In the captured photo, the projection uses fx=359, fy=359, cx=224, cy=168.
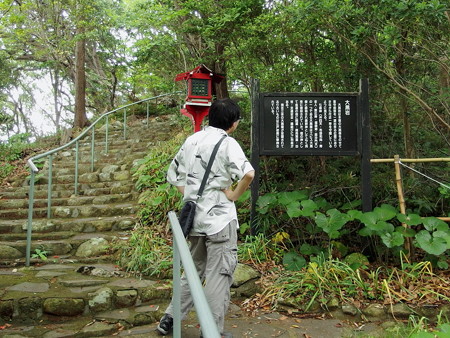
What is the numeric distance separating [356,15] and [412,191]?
238cm

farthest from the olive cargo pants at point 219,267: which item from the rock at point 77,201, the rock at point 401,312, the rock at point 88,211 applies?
the rock at point 77,201

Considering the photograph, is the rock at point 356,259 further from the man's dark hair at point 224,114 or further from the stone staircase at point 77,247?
the man's dark hair at point 224,114

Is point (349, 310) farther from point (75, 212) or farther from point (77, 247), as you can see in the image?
point (75, 212)

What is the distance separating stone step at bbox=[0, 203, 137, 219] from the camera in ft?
19.4

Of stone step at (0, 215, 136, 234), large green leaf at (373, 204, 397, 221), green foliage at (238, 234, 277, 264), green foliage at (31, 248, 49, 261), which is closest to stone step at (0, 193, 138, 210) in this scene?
stone step at (0, 215, 136, 234)

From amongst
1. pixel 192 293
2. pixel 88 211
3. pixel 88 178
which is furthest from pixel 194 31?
pixel 192 293

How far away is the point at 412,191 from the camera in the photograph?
4.78 metres

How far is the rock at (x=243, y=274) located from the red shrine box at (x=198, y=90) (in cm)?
282

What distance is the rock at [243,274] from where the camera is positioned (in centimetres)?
380

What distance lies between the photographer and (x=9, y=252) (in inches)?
181

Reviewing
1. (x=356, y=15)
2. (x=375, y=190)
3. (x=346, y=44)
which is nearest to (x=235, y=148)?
(x=356, y=15)

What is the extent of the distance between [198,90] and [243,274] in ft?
10.4

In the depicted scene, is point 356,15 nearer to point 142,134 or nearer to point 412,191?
point 412,191

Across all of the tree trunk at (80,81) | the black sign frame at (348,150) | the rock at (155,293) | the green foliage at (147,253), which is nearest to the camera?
the rock at (155,293)
